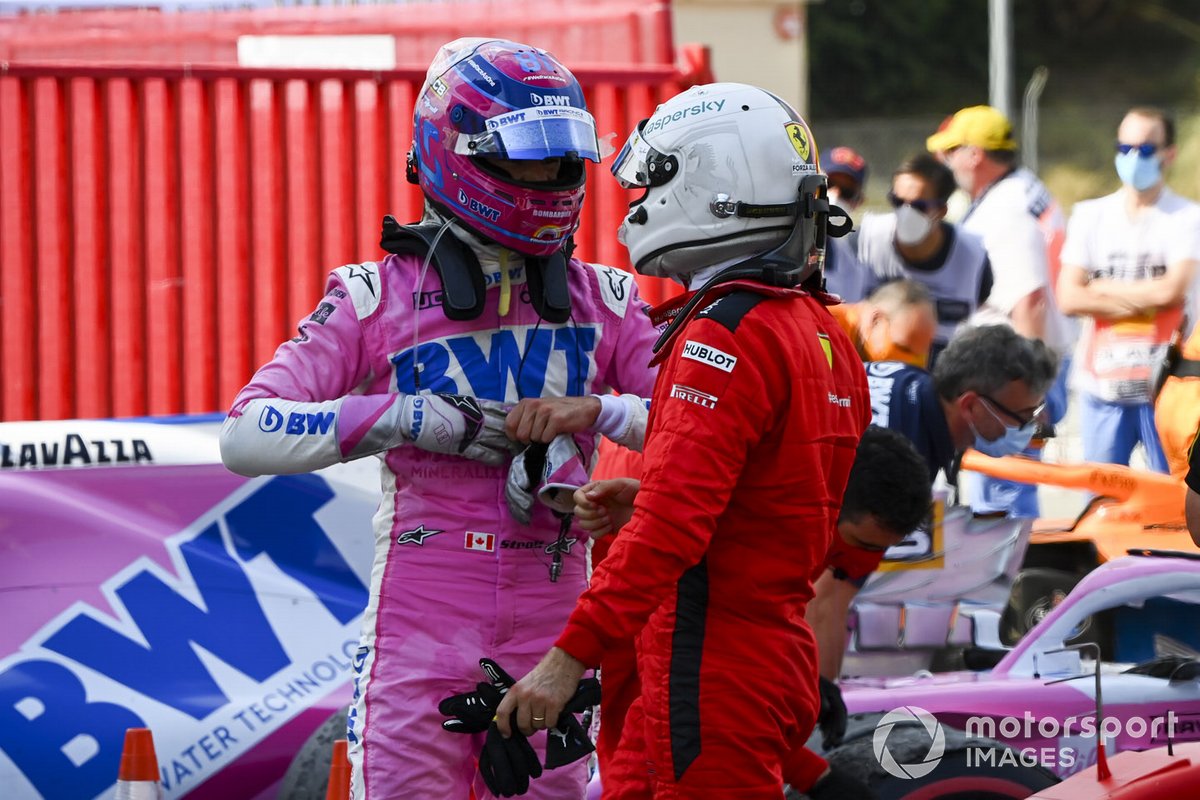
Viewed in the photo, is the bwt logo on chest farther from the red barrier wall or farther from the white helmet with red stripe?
the red barrier wall

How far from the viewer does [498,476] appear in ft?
10.4

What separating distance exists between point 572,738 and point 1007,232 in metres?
Answer: 5.15

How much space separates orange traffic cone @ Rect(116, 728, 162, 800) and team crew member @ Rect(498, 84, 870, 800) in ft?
5.00

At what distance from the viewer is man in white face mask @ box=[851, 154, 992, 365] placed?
710 centimetres

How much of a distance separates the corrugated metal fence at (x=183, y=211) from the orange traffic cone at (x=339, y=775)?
14.7 feet

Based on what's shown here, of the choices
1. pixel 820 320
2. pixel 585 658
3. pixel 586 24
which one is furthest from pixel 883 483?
pixel 586 24

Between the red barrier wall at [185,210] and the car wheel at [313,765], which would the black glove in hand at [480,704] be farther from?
the red barrier wall at [185,210]

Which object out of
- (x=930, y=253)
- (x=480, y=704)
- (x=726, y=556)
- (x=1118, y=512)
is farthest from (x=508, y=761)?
(x=930, y=253)

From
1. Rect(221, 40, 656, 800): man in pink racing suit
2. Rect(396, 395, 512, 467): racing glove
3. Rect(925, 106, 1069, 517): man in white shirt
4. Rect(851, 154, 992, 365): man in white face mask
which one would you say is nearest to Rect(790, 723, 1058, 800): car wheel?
Rect(221, 40, 656, 800): man in pink racing suit

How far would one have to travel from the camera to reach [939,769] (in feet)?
12.3

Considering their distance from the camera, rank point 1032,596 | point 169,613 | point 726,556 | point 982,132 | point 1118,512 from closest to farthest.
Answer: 1. point 726,556
2. point 169,613
3. point 1032,596
4. point 1118,512
5. point 982,132

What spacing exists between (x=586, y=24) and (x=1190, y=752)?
22.7 ft

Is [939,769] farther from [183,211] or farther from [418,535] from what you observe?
[183,211]

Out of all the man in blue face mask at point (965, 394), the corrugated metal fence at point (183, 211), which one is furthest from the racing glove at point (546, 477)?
the corrugated metal fence at point (183, 211)
